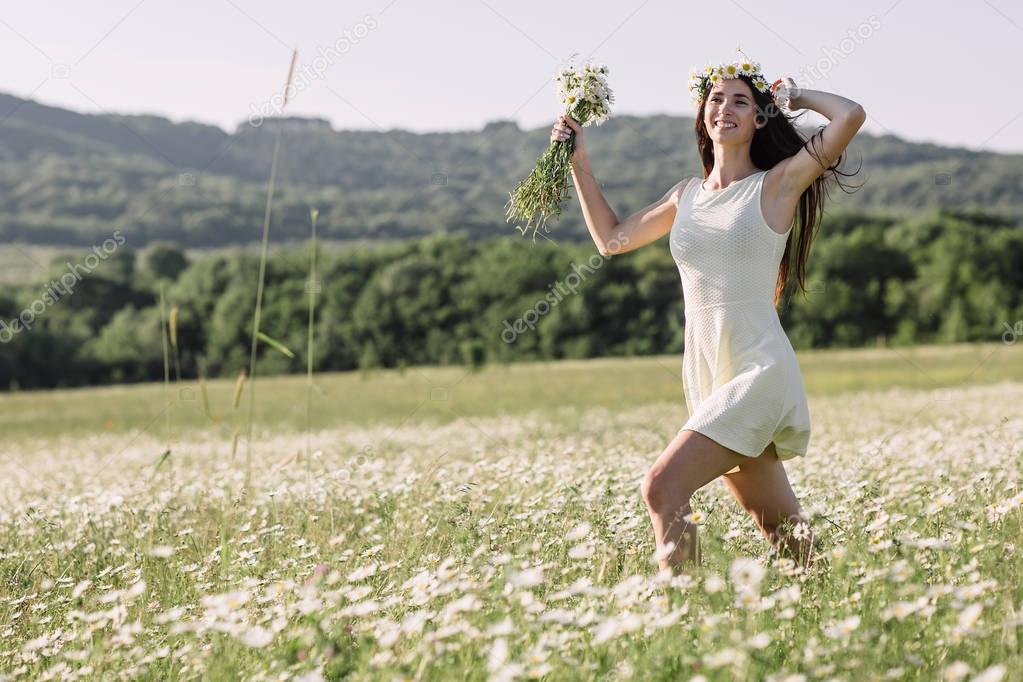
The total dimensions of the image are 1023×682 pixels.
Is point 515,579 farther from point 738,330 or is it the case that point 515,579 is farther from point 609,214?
point 609,214

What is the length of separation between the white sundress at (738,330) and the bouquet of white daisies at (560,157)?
1.01m

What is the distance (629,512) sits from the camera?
489cm

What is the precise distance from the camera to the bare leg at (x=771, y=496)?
4.68 metres

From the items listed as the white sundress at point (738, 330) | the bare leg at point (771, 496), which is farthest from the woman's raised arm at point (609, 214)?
the bare leg at point (771, 496)

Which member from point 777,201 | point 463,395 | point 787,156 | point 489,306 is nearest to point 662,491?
point 777,201

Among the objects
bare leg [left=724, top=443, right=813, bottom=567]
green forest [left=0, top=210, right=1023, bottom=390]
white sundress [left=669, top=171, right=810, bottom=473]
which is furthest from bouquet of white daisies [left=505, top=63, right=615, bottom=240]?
green forest [left=0, top=210, right=1023, bottom=390]

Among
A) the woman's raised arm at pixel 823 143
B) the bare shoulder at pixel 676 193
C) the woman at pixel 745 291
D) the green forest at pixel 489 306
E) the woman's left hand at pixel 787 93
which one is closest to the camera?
the woman at pixel 745 291

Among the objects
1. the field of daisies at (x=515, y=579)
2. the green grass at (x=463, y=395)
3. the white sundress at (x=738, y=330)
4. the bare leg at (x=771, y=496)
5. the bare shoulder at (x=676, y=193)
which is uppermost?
the bare shoulder at (x=676, y=193)

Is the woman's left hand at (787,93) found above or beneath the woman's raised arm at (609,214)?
above

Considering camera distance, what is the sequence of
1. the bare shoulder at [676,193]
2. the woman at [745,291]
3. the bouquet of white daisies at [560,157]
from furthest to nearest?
the bouquet of white daisies at [560,157], the bare shoulder at [676,193], the woman at [745,291]

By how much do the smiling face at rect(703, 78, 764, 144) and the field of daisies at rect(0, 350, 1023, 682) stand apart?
183 cm

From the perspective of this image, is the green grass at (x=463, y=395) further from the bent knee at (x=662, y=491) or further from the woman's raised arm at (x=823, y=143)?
the bent knee at (x=662, y=491)

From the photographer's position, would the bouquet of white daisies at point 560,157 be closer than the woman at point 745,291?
No

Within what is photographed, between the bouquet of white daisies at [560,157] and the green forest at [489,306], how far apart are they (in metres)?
60.1
